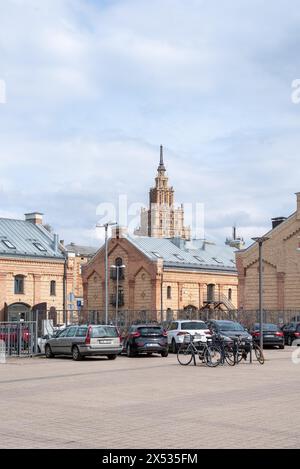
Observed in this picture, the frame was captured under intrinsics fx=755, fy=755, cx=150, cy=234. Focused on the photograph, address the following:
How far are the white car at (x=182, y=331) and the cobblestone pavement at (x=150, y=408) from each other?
9.03m

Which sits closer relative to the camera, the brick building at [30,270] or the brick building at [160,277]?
the brick building at [30,270]

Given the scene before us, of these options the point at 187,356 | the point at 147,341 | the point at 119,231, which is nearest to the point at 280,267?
the point at 119,231

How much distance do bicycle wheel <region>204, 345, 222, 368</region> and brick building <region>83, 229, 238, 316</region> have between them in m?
40.9

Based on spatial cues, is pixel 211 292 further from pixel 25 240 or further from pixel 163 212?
pixel 163 212

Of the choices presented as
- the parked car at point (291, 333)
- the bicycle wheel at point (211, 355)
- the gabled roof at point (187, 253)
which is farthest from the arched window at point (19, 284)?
the bicycle wheel at point (211, 355)

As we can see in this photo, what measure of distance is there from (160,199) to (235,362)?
12623 cm

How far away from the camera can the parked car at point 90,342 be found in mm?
29266

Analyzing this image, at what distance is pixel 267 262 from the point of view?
6188 cm

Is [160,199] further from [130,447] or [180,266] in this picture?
→ [130,447]

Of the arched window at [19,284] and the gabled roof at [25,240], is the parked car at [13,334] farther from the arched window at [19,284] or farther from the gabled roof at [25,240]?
the arched window at [19,284]

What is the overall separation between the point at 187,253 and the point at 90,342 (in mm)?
46917

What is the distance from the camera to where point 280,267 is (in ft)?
200

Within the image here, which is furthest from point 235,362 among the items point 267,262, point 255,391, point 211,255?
point 211,255

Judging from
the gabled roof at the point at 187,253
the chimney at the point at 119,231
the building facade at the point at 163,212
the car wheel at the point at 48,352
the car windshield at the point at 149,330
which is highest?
the building facade at the point at 163,212
